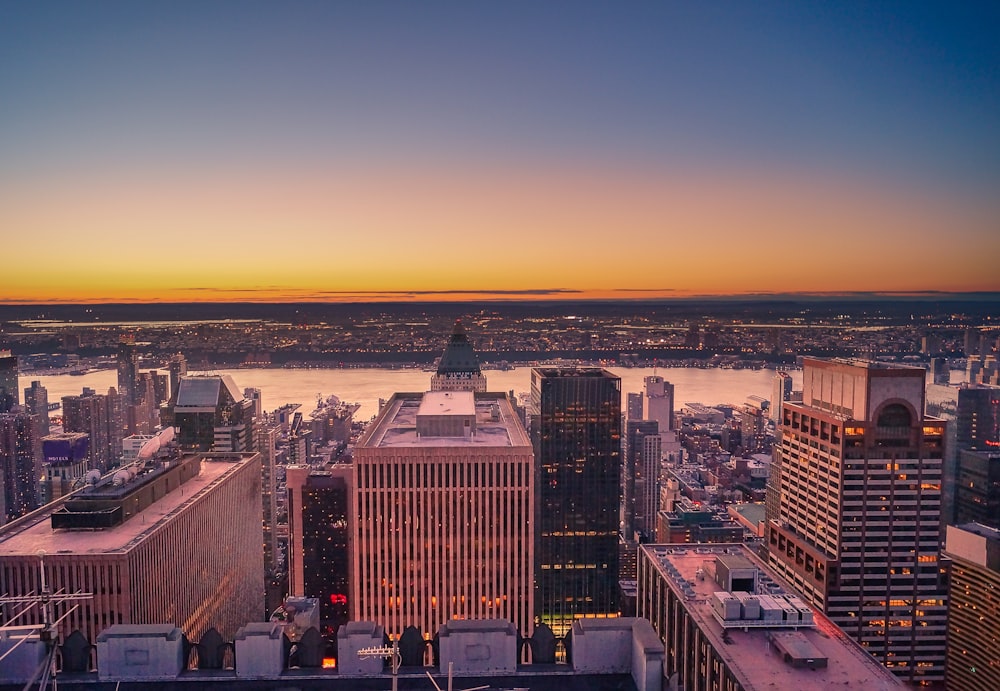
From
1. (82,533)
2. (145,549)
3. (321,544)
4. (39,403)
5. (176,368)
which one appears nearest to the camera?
(145,549)

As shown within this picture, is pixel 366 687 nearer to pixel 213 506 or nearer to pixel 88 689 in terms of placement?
pixel 88 689

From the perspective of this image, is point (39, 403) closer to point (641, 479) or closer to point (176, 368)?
point (176, 368)

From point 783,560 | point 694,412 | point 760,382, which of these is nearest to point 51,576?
point 783,560

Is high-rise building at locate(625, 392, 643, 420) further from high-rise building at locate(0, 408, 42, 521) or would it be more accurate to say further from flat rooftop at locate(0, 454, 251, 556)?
flat rooftop at locate(0, 454, 251, 556)

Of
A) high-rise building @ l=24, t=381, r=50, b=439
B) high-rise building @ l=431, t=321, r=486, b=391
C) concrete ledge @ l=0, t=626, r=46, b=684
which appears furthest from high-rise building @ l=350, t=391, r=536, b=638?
high-rise building @ l=24, t=381, r=50, b=439

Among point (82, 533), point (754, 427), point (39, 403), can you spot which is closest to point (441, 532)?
point (82, 533)

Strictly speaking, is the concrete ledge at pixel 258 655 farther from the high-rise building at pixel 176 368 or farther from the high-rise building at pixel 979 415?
the high-rise building at pixel 176 368
